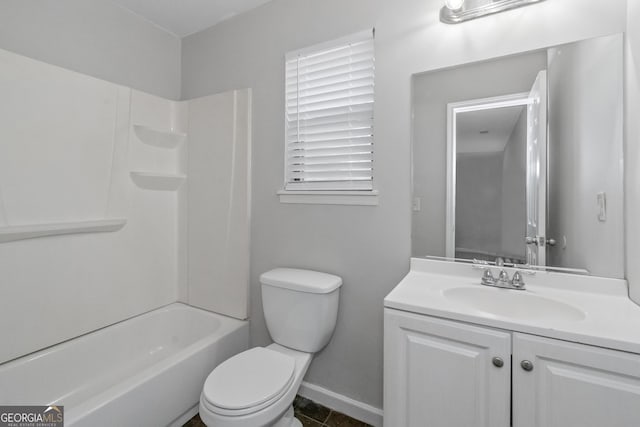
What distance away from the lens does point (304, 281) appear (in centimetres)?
163

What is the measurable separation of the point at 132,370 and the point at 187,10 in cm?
244

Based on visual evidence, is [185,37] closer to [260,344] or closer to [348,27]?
[348,27]

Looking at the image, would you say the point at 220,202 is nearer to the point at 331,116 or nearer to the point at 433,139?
the point at 331,116

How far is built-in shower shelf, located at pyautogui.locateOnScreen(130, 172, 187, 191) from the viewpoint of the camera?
6.65ft

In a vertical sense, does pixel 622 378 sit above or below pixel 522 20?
below

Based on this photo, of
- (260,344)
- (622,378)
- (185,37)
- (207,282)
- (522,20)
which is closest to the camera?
(622,378)

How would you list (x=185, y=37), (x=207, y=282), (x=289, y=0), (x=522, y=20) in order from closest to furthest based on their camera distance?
1. (x=522, y=20)
2. (x=289, y=0)
3. (x=207, y=282)
4. (x=185, y=37)

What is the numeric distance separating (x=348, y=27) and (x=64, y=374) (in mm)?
2513

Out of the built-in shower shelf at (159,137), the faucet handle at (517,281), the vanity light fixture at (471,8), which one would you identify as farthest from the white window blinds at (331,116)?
the built-in shower shelf at (159,137)

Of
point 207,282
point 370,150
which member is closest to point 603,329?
point 370,150

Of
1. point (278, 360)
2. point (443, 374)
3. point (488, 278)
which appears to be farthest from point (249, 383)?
point (488, 278)

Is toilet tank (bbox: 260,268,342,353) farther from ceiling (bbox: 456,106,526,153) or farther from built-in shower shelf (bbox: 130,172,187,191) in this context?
built-in shower shelf (bbox: 130,172,187,191)

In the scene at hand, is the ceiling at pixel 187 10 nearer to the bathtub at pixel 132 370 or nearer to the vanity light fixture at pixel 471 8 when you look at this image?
the vanity light fixture at pixel 471 8

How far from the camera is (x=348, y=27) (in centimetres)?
169
